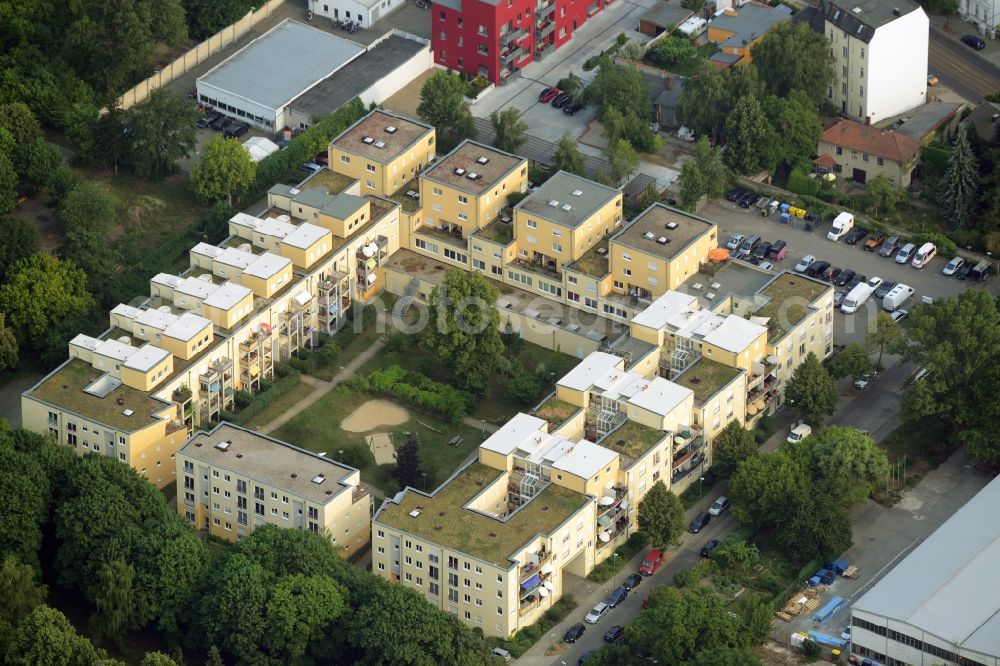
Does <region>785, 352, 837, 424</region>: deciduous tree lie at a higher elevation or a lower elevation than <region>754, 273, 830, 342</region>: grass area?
lower

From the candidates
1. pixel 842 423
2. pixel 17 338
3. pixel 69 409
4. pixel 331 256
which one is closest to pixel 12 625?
pixel 69 409

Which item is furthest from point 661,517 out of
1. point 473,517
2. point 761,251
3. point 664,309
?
point 761,251

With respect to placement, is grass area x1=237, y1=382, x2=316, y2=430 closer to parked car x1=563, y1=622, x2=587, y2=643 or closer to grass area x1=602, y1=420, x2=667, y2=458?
grass area x1=602, y1=420, x2=667, y2=458

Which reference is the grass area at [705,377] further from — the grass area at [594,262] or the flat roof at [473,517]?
the flat roof at [473,517]

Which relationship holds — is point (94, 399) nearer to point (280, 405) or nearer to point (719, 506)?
point (280, 405)

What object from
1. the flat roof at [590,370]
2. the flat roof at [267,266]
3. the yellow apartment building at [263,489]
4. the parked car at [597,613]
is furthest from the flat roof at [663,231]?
the parked car at [597,613]

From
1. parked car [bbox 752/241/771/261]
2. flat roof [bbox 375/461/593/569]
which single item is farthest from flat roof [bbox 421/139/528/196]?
flat roof [bbox 375/461/593/569]

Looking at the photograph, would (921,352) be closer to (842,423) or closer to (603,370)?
(842,423)
